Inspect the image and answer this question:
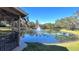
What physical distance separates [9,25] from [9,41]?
11.4 inches

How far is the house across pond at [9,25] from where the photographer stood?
5.89m

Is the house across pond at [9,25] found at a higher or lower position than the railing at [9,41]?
higher

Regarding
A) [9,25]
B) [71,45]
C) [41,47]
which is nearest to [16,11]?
[9,25]

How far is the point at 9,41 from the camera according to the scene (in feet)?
19.7

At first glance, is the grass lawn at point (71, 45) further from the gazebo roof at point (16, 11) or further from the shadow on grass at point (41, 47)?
the gazebo roof at point (16, 11)

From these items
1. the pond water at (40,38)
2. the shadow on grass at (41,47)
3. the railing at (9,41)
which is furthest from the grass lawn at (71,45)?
the railing at (9,41)

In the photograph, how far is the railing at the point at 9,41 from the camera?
5.92 m

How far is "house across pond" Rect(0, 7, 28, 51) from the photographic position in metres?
5.89

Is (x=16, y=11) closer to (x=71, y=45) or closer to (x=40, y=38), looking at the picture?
(x=40, y=38)

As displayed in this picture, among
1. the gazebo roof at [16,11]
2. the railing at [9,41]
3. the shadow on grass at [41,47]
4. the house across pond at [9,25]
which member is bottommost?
the shadow on grass at [41,47]
